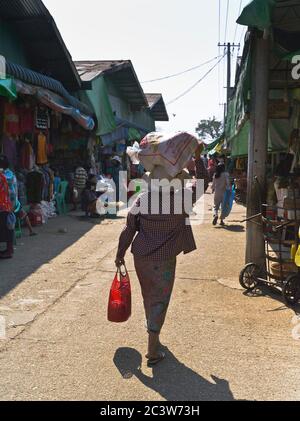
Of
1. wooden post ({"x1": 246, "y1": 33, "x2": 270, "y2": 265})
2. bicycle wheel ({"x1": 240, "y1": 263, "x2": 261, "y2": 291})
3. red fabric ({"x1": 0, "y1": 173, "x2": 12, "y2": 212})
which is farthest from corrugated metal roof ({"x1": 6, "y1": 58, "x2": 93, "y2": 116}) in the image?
bicycle wheel ({"x1": 240, "y1": 263, "x2": 261, "y2": 291})

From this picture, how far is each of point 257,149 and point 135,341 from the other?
3.15 meters

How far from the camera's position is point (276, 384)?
134 inches

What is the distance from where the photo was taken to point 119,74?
19688 millimetres

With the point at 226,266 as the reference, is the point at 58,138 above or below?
above

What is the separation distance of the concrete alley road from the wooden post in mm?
627

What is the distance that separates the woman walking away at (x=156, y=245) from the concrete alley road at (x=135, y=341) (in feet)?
1.21

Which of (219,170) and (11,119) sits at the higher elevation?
(11,119)

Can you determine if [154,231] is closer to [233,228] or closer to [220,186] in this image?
[233,228]

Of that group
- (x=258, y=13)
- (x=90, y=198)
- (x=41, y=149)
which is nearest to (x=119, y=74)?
(x=90, y=198)

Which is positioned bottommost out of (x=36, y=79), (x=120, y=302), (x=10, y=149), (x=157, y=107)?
(x=120, y=302)

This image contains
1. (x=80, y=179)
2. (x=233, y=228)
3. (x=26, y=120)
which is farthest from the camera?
(x=80, y=179)
